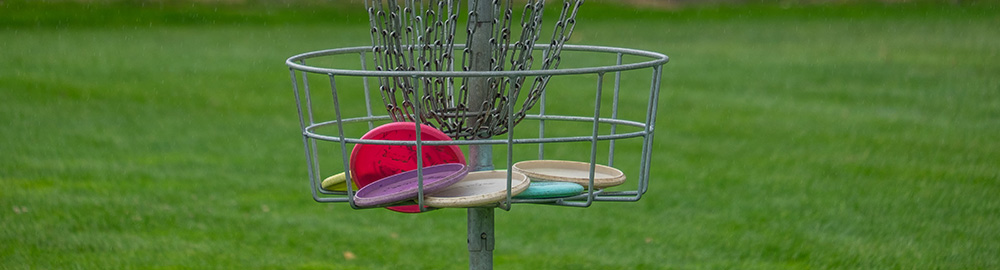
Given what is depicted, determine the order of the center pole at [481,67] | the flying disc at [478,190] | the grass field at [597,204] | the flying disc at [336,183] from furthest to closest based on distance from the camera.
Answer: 1. the grass field at [597,204]
2. the flying disc at [336,183]
3. the center pole at [481,67]
4. the flying disc at [478,190]

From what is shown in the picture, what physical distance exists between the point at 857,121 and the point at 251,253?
404 cm

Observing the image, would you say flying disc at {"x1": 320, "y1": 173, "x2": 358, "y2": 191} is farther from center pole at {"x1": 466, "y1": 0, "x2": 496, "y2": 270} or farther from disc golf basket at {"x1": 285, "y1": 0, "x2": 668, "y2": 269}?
center pole at {"x1": 466, "y1": 0, "x2": 496, "y2": 270}

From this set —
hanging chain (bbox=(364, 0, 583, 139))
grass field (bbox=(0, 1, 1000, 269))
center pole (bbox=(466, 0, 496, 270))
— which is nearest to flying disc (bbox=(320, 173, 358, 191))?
hanging chain (bbox=(364, 0, 583, 139))

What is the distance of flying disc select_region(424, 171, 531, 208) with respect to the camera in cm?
148

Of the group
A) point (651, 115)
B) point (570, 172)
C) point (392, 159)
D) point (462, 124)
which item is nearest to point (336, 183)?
point (392, 159)

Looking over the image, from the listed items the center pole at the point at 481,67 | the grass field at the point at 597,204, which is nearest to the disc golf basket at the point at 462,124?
the center pole at the point at 481,67

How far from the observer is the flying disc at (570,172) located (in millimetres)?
1702

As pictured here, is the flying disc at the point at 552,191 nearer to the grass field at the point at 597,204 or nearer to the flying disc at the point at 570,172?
the flying disc at the point at 570,172

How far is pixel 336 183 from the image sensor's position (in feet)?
5.87

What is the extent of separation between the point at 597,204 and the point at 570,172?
266 cm

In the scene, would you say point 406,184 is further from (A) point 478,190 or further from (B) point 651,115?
(B) point 651,115

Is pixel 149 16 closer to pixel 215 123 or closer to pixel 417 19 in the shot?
pixel 215 123

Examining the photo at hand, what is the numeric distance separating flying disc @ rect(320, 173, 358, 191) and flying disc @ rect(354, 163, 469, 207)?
0.50ft

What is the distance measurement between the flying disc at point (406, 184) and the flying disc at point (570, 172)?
0.57ft
